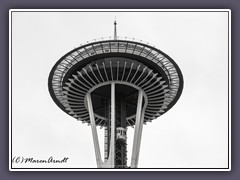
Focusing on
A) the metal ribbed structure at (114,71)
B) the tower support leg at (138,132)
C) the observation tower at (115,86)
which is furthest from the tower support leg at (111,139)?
the tower support leg at (138,132)

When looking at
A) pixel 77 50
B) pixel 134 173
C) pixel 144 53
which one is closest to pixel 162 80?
pixel 144 53

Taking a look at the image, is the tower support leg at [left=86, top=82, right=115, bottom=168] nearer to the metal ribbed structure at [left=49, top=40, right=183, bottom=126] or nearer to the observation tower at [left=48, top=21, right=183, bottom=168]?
the observation tower at [left=48, top=21, right=183, bottom=168]

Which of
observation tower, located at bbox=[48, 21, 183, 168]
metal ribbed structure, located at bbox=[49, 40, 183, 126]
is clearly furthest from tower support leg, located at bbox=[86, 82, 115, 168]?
metal ribbed structure, located at bbox=[49, 40, 183, 126]

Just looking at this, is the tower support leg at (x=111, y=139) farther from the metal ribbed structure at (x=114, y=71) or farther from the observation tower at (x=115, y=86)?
the metal ribbed structure at (x=114, y=71)

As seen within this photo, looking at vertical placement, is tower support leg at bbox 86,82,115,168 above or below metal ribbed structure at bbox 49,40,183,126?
below

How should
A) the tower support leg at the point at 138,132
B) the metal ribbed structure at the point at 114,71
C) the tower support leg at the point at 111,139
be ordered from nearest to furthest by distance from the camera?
the metal ribbed structure at the point at 114,71
the tower support leg at the point at 111,139
the tower support leg at the point at 138,132

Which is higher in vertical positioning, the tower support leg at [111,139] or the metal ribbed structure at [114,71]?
the metal ribbed structure at [114,71]

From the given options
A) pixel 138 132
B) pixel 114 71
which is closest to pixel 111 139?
pixel 138 132

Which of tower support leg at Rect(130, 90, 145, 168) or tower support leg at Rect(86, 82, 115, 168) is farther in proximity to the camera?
tower support leg at Rect(130, 90, 145, 168)

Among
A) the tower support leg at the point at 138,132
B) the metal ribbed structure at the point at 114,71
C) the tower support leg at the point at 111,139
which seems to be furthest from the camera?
the tower support leg at the point at 138,132

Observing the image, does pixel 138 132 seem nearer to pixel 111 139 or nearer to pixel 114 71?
pixel 111 139
